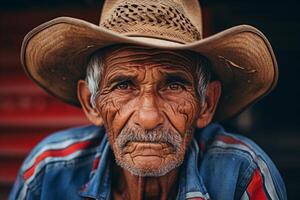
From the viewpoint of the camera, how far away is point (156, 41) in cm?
244

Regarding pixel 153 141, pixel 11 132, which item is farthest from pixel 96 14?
pixel 153 141

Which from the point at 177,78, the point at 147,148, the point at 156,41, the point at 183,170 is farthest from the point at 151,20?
the point at 183,170

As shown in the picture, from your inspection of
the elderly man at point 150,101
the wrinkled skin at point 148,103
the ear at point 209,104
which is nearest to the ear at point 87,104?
the elderly man at point 150,101

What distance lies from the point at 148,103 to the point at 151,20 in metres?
0.35

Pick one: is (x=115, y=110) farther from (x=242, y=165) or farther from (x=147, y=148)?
(x=242, y=165)

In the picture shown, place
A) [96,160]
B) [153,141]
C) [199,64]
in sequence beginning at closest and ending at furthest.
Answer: [153,141] < [199,64] < [96,160]

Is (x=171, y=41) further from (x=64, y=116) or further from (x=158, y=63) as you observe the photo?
(x=64, y=116)

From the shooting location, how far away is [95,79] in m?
2.64

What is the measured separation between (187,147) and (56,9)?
172 cm

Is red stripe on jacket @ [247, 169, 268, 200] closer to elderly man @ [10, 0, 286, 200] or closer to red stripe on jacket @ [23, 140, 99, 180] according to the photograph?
elderly man @ [10, 0, 286, 200]

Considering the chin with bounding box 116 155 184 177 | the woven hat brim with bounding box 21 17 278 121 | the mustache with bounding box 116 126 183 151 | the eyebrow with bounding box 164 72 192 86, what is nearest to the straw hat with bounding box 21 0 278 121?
the woven hat brim with bounding box 21 17 278 121

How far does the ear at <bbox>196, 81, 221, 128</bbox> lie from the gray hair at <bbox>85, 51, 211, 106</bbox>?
76 mm

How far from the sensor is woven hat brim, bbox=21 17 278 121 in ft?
7.90

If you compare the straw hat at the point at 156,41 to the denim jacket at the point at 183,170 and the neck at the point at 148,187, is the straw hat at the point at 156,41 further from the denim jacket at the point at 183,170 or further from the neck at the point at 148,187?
the neck at the point at 148,187
